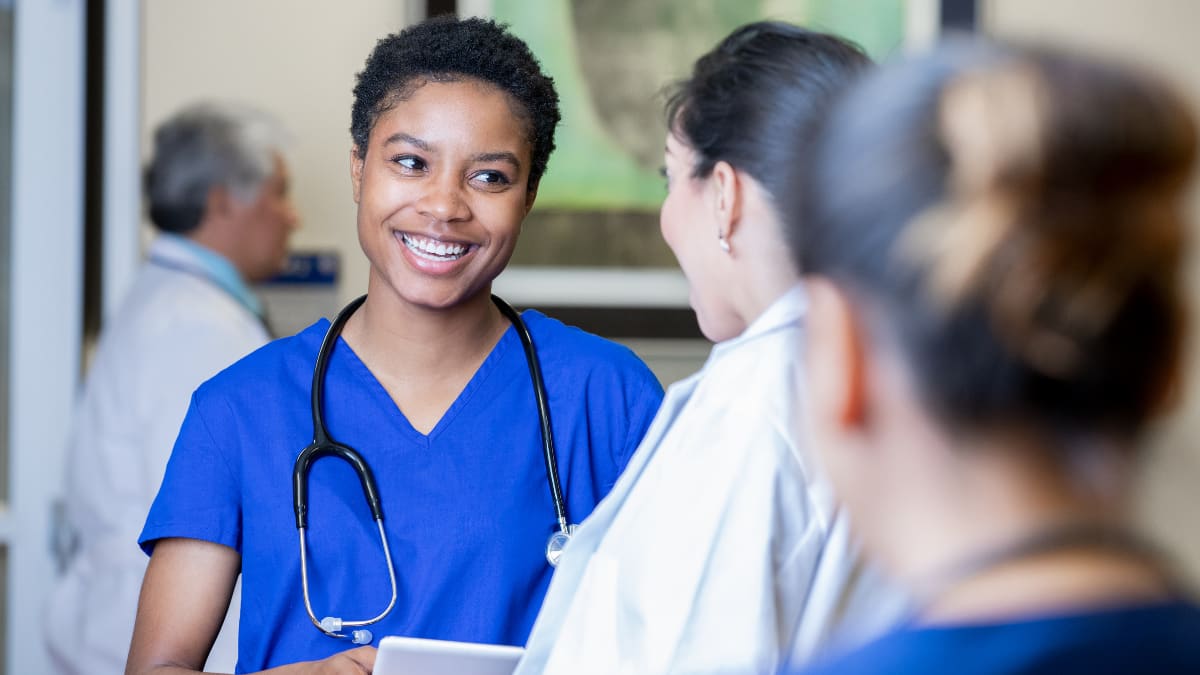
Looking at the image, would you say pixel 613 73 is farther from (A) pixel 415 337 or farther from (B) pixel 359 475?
(B) pixel 359 475

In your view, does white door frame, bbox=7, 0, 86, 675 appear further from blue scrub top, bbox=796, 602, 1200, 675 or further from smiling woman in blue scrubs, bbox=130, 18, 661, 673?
blue scrub top, bbox=796, 602, 1200, 675

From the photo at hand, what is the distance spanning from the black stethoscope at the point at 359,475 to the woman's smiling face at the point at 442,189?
108 millimetres

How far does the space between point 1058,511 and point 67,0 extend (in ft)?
8.66

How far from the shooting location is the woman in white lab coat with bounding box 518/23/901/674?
97cm

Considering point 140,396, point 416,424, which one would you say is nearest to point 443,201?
point 416,424

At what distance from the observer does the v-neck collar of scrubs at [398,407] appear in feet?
4.29

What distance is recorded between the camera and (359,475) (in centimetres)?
127

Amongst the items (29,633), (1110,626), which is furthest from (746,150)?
(29,633)

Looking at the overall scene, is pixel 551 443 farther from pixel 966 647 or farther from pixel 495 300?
pixel 966 647

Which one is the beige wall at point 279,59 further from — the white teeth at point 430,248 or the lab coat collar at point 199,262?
the white teeth at point 430,248

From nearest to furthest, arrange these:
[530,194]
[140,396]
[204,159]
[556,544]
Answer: [556,544]
[530,194]
[140,396]
[204,159]

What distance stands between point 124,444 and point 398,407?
1.10 metres

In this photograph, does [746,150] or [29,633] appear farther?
[29,633]

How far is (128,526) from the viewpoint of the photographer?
2.22 metres
